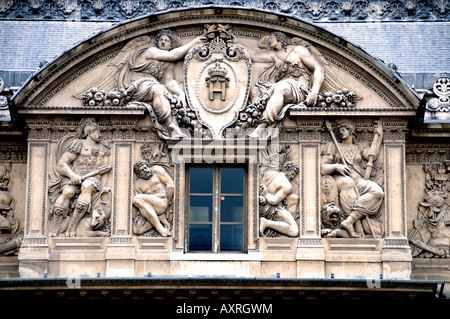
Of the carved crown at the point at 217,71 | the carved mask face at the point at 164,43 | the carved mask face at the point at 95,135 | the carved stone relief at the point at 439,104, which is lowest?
the carved mask face at the point at 95,135

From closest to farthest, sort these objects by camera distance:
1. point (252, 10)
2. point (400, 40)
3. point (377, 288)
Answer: point (377, 288), point (252, 10), point (400, 40)

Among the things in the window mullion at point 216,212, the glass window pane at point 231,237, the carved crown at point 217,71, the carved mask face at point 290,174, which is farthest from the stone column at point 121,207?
the carved mask face at point 290,174

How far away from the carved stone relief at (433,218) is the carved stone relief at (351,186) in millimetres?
976

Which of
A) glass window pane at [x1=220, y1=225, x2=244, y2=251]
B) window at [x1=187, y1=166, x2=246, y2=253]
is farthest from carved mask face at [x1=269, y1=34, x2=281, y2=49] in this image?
glass window pane at [x1=220, y1=225, x2=244, y2=251]

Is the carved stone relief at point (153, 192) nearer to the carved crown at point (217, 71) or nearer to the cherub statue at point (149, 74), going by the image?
the cherub statue at point (149, 74)

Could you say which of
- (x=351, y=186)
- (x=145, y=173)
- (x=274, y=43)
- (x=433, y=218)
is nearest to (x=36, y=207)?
(x=145, y=173)

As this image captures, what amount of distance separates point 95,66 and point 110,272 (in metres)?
4.23

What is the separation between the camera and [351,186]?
971 inches

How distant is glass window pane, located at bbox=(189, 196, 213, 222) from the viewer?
24.9 meters

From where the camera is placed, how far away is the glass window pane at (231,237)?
24.8 m

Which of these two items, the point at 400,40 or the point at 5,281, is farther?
the point at 400,40

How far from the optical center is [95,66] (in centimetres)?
2519
